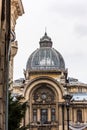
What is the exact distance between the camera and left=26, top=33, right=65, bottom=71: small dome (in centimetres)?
9643

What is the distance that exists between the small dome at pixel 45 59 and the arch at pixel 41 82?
8760 mm

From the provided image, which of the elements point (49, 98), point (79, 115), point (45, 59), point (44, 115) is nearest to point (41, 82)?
point (49, 98)

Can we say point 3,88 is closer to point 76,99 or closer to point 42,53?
point 76,99

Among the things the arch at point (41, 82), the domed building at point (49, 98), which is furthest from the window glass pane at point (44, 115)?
the arch at point (41, 82)

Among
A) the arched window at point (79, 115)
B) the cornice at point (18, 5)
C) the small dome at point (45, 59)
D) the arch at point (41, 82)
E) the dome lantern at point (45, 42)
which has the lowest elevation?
the arched window at point (79, 115)

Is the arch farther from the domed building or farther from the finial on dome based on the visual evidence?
the finial on dome

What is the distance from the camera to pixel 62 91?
85.2 metres

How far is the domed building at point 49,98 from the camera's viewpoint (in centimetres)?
8544

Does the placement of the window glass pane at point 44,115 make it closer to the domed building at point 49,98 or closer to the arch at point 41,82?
the domed building at point 49,98

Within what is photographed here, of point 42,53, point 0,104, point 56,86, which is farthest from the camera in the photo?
point 42,53

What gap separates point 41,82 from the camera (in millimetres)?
85562

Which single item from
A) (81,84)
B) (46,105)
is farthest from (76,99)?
(81,84)

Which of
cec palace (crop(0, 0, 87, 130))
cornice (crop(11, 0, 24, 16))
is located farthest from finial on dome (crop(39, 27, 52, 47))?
cornice (crop(11, 0, 24, 16))

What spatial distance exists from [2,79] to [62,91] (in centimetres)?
7118
